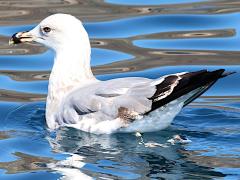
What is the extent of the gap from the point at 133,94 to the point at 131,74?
100 inches

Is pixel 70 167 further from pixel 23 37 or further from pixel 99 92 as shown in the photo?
pixel 23 37

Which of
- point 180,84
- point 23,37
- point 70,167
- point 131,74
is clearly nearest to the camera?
point 70,167

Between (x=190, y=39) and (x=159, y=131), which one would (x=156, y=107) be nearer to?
(x=159, y=131)

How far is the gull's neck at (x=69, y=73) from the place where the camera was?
938 centimetres

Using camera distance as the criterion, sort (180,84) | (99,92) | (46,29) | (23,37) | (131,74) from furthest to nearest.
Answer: (131,74)
(23,37)
(46,29)
(99,92)
(180,84)

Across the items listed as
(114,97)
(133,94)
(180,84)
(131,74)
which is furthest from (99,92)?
(131,74)

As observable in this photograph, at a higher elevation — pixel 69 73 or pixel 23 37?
pixel 23 37

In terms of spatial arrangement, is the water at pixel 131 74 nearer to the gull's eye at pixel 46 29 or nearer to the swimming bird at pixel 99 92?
the swimming bird at pixel 99 92

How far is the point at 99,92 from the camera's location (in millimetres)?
8672

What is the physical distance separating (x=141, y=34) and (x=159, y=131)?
3.94 m

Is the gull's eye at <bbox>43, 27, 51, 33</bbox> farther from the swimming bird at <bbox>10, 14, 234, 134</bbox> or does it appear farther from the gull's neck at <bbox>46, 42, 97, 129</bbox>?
the gull's neck at <bbox>46, 42, 97, 129</bbox>

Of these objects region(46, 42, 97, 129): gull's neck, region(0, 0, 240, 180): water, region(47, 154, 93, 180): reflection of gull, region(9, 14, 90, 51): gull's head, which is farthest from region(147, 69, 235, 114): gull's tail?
region(9, 14, 90, 51): gull's head

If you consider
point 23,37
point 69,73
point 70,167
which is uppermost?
point 23,37

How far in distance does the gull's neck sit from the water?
34cm
